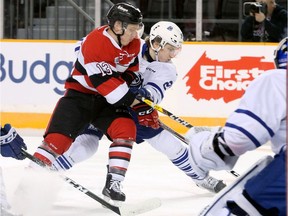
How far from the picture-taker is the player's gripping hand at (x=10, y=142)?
120 inches

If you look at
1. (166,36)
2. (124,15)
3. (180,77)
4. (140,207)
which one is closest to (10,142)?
(140,207)

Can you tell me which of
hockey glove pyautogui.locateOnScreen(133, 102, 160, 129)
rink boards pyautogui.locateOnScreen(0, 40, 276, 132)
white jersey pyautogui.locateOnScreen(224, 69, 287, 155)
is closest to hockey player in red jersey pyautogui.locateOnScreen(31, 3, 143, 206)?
hockey glove pyautogui.locateOnScreen(133, 102, 160, 129)

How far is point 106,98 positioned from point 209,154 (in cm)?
156

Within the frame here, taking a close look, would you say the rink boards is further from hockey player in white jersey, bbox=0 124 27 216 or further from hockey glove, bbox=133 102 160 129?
hockey player in white jersey, bbox=0 124 27 216

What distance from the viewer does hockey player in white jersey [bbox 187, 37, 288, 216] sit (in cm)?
175

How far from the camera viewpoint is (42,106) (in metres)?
6.02

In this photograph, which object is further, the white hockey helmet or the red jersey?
the white hockey helmet

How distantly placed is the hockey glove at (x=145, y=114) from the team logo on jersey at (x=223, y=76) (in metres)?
2.26

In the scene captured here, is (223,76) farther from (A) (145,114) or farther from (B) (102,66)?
(B) (102,66)

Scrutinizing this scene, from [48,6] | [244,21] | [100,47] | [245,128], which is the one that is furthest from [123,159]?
[48,6]

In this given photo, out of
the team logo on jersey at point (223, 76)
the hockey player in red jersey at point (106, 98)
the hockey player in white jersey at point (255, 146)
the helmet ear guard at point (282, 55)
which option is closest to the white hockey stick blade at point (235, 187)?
the hockey player in white jersey at point (255, 146)

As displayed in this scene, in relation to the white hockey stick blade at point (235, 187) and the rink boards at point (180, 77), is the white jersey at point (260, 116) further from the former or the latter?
the rink boards at point (180, 77)

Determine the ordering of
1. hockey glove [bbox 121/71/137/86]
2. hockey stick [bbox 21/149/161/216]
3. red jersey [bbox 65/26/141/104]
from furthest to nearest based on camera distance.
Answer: hockey glove [bbox 121/71/137/86], red jersey [bbox 65/26/141/104], hockey stick [bbox 21/149/161/216]

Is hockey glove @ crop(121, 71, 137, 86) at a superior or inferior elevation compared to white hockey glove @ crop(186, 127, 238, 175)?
inferior
